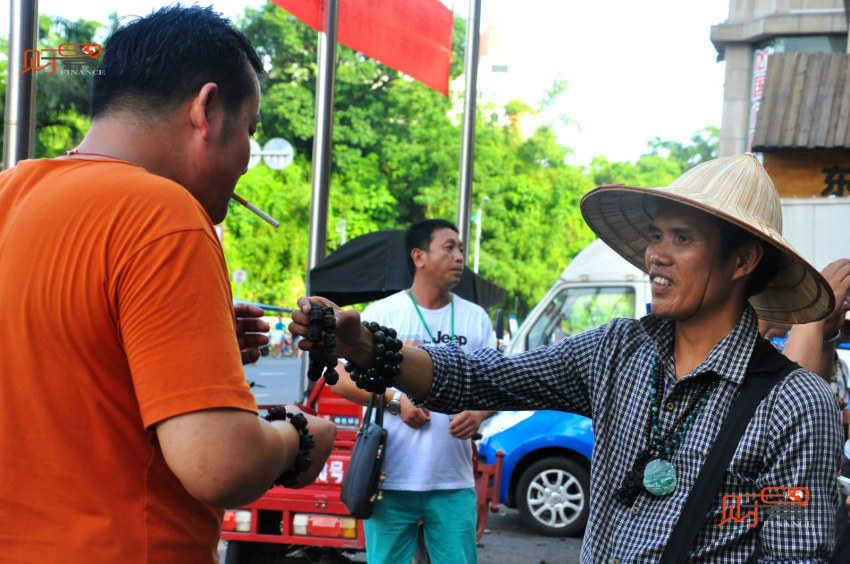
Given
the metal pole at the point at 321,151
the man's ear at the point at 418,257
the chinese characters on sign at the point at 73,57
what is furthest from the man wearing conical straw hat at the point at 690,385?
the metal pole at the point at 321,151

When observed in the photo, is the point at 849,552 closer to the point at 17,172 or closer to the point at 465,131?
the point at 17,172

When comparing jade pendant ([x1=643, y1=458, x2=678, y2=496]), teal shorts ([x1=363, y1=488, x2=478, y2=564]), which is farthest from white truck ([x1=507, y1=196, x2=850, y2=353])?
jade pendant ([x1=643, y1=458, x2=678, y2=496])

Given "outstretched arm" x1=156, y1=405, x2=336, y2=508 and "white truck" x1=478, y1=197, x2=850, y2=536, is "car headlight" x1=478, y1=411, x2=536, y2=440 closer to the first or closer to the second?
"white truck" x1=478, y1=197, x2=850, y2=536

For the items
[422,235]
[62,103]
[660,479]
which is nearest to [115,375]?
[660,479]

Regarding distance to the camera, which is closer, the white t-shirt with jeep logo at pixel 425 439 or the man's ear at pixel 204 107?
the man's ear at pixel 204 107

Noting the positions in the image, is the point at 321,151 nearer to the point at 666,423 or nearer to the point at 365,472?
the point at 365,472

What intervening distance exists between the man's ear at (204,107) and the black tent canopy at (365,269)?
6.29 metres

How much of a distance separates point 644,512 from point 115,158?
1507 mm

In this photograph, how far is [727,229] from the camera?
258 centimetres

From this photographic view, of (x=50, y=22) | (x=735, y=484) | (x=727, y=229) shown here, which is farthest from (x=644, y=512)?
(x=50, y=22)

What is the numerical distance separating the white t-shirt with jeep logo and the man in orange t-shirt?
2831 millimetres

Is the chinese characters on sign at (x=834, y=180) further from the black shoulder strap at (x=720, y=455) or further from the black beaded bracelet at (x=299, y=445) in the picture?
the black beaded bracelet at (x=299, y=445)

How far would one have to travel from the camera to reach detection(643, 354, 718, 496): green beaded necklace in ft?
7.66

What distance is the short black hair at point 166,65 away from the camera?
177cm
